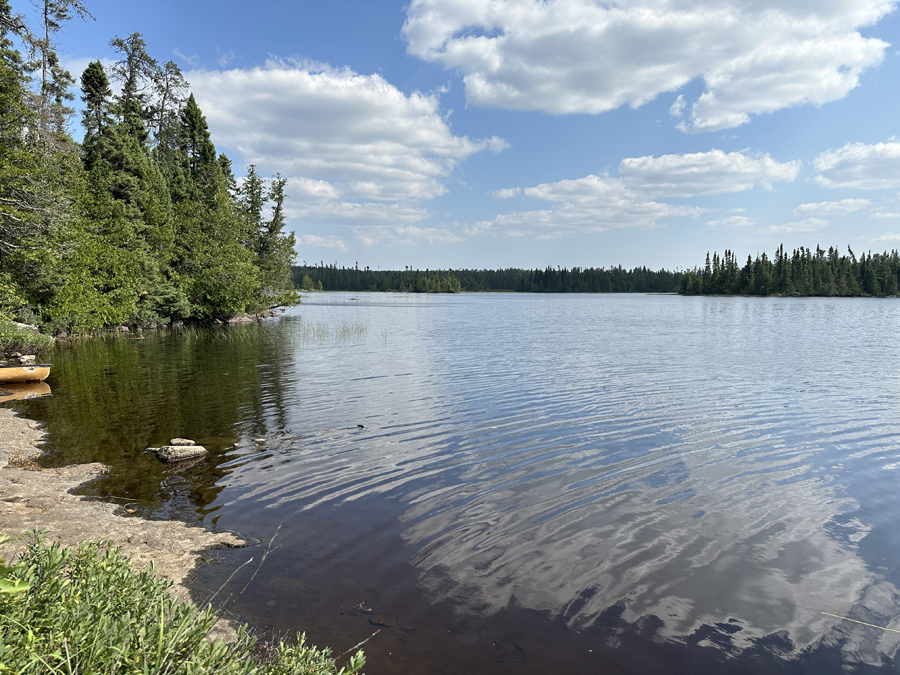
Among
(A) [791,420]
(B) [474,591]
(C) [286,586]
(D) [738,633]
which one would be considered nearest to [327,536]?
(C) [286,586]

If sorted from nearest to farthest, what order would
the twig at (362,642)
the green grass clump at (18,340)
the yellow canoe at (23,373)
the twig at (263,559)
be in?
the twig at (362,642), the twig at (263,559), the yellow canoe at (23,373), the green grass clump at (18,340)

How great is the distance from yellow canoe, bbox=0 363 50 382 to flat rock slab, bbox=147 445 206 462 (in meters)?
13.0

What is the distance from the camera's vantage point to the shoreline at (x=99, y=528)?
22.0ft

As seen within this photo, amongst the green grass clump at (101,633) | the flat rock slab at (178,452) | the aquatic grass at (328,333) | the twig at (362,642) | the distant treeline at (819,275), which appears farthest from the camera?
the distant treeline at (819,275)

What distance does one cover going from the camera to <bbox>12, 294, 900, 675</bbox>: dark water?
5.92 metres

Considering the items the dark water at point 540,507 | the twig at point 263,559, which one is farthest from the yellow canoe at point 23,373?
the twig at point 263,559

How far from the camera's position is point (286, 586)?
6.64 meters

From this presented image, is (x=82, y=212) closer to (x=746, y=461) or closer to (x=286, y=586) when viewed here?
(x=286, y=586)

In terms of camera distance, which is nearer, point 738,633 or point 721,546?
point 738,633

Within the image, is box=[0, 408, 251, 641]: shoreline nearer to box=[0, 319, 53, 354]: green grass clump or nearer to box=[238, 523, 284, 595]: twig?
box=[238, 523, 284, 595]: twig

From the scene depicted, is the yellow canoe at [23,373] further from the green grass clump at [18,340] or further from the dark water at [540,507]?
the green grass clump at [18,340]

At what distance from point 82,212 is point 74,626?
144 feet

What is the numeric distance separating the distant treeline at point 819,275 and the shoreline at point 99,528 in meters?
180

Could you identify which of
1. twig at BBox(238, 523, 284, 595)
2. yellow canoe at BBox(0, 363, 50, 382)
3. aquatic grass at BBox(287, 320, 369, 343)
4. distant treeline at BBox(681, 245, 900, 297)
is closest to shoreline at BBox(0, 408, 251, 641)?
twig at BBox(238, 523, 284, 595)
